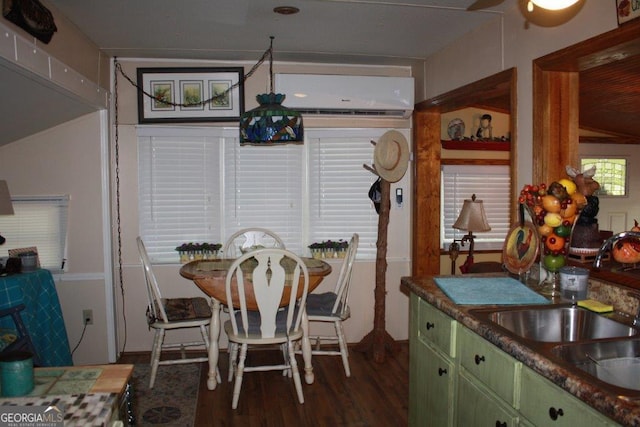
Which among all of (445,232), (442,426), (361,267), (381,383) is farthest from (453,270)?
(442,426)

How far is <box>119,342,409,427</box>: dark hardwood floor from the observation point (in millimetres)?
2834

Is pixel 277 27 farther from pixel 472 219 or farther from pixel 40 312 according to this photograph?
pixel 472 219

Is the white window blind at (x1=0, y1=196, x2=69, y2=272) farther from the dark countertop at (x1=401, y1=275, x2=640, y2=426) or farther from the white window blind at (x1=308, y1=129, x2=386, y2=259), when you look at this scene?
the dark countertop at (x1=401, y1=275, x2=640, y2=426)

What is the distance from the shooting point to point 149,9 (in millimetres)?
2736

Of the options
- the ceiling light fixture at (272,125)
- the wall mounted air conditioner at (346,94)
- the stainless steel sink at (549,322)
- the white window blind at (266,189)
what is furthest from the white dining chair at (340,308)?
the stainless steel sink at (549,322)

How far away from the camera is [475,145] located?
5.12 m

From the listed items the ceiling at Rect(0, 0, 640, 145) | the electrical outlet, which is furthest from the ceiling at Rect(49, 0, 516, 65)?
the electrical outlet

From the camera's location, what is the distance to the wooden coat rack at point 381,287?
375 centimetres

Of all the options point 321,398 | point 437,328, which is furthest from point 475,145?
point 437,328

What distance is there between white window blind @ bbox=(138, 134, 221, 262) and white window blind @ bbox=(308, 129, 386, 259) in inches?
31.2

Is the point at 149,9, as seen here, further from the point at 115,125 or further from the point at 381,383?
the point at 381,383

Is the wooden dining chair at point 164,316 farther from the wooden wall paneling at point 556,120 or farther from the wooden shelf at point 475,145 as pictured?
the wooden shelf at point 475,145

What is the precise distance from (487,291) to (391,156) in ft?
5.90

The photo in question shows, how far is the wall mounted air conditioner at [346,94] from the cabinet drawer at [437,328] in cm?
206
